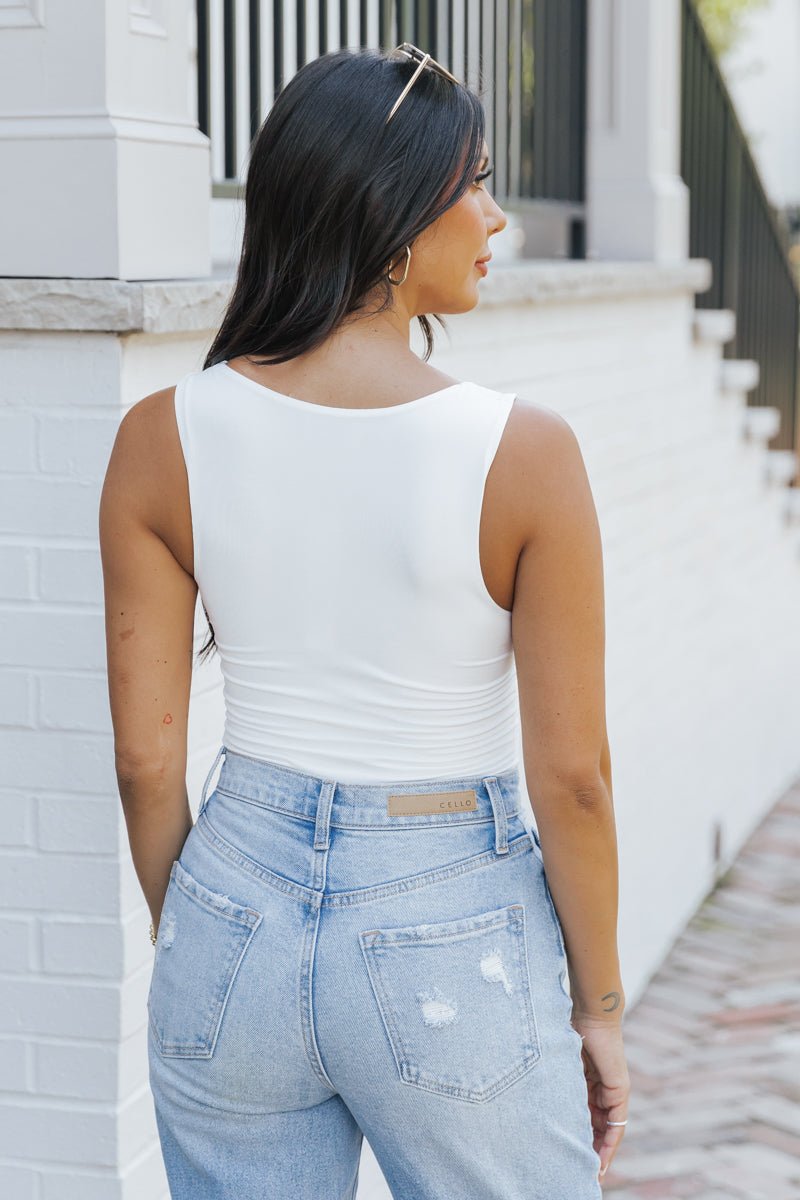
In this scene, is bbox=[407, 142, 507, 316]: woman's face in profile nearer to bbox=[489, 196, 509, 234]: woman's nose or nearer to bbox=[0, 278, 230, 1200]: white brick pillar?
bbox=[489, 196, 509, 234]: woman's nose

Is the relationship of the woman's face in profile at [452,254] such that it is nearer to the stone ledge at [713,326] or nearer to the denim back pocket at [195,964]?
the denim back pocket at [195,964]

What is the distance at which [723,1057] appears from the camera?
4441mm

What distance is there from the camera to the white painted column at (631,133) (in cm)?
523

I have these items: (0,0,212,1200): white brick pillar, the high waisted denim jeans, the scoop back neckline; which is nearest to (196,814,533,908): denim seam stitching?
the high waisted denim jeans

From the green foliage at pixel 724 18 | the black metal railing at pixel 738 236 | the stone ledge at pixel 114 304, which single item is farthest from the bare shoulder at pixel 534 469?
the green foliage at pixel 724 18

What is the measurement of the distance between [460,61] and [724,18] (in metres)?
12.8

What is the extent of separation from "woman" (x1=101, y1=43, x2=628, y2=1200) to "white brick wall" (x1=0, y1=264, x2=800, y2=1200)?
2.40 feet

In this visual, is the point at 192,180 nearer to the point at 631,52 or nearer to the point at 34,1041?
the point at 34,1041

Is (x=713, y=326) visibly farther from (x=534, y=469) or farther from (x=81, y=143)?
(x=534, y=469)

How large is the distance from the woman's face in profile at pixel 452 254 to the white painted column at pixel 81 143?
80cm

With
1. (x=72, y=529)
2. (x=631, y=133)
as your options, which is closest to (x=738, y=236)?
(x=631, y=133)

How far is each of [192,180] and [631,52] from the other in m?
3.12

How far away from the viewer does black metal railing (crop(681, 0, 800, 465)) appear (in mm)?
6099

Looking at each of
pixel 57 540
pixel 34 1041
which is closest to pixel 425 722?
pixel 57 540
